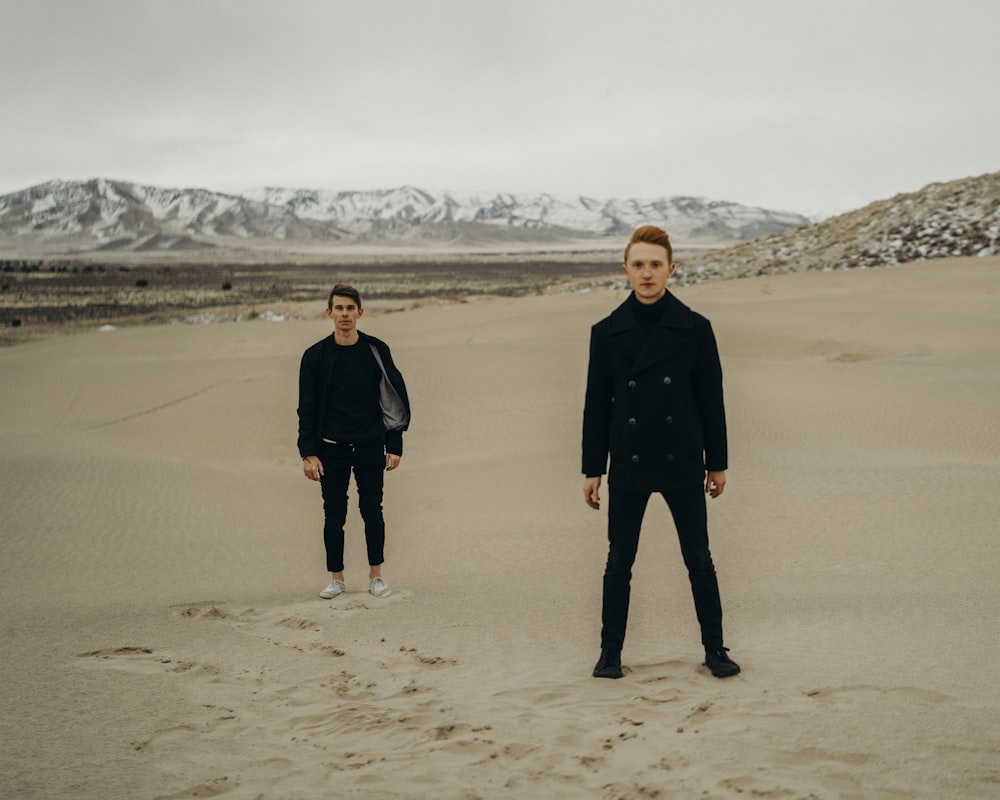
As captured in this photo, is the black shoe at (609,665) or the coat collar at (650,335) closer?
the coat collar at (650,335)

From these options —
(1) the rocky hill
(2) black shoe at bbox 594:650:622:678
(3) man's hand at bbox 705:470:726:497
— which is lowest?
(2) black shoe at bbox 594:650:622:678

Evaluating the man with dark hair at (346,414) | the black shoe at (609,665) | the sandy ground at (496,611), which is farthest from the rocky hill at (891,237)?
the black shoe at (609,665)

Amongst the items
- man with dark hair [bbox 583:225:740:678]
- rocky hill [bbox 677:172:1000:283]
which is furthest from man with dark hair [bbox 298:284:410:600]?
rocky hill [bbox 677:172:1000:283]

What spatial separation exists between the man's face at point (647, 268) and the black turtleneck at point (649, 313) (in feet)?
0.10

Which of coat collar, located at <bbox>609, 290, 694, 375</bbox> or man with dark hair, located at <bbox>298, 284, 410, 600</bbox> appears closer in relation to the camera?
coat collar, located at <bbox>609, 290, 694, 375</bbox>

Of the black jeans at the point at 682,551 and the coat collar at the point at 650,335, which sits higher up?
the coat collar at the point at 650,335

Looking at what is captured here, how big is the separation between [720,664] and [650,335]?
1.20 metres

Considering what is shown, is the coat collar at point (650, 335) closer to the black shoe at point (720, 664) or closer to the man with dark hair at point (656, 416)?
the man with dark hair at point (656, 416)

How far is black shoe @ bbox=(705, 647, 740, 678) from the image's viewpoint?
3.65 meters

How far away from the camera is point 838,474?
709cm

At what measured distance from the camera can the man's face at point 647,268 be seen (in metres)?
3.54

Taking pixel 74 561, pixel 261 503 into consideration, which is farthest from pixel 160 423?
pixel 74 561

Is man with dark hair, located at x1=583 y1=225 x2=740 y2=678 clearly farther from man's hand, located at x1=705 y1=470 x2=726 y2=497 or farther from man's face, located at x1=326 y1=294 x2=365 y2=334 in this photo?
man's face, located at x1=326 y1=294 x2=365 y2=334

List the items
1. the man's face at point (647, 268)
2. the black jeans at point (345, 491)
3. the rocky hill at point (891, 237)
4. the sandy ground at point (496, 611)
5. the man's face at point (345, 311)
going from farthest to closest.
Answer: the rocky hill at point (891, 237) < the black jeans at point (345, 491) < the man's face at point (345, 311) < the man's face at point (647, 268) < the sandy ground at point (496, 611)
